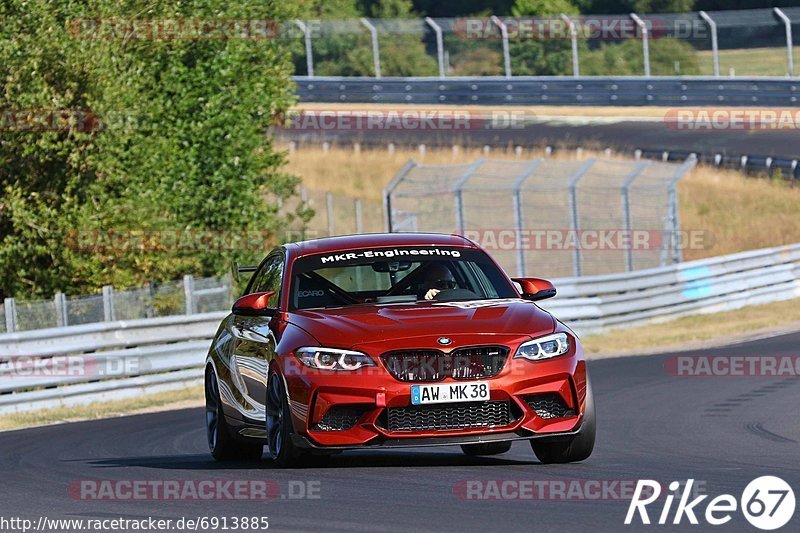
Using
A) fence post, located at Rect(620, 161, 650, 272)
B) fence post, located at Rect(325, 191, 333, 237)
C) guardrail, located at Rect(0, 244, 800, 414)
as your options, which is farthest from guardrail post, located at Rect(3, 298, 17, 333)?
fence post, located at Rect(325, 191, 333, 237)

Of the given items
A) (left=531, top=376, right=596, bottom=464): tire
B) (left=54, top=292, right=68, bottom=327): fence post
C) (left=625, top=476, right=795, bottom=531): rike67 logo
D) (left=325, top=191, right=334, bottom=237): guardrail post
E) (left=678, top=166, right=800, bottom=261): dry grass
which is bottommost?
(left=678, top=166, right=800, bottom=261): dry grass

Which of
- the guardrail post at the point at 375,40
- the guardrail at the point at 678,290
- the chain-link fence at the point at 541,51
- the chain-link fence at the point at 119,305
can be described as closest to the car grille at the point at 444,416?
the chain-link fence at the point at 119,305

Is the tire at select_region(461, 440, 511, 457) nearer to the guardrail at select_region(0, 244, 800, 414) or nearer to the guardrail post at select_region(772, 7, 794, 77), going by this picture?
the guardrail at select_region(0, 244, 800, 414)

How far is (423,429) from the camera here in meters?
8.80

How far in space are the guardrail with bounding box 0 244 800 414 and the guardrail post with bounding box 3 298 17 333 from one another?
0.39m

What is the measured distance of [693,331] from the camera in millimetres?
24859

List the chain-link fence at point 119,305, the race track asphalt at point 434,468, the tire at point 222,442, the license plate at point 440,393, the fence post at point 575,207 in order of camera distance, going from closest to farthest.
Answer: the race track asphalt at point 434,468 < the license plate at point 440,393 < the tire at point 222,442 < the chain-link fence at point 119,305 < the fence post at point 575,207

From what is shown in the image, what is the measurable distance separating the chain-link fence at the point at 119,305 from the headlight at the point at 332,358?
9.96m

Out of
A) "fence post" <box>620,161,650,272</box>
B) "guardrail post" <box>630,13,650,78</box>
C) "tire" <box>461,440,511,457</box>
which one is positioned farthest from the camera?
"guardrail post" <box>630,13,650,78</box>

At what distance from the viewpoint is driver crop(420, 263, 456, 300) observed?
10.1 metres

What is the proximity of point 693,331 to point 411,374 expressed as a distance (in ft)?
54.8

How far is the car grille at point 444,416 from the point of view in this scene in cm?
880

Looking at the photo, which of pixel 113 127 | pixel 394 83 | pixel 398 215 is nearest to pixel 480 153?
pixel 394 83

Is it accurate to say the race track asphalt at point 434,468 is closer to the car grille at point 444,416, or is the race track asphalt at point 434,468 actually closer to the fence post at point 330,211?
the car grille at point 444,416
